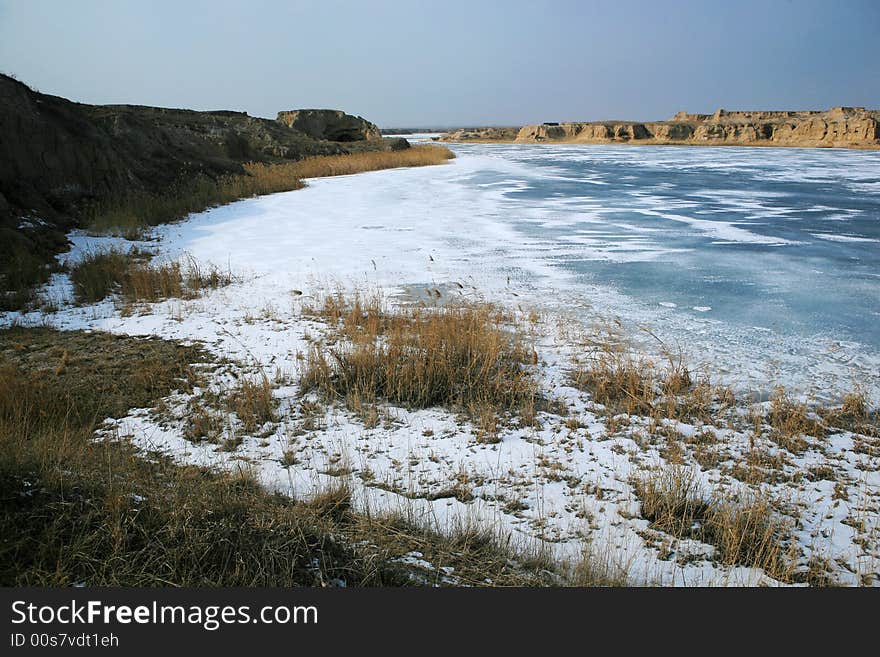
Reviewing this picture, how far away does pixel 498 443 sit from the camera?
3994 mm

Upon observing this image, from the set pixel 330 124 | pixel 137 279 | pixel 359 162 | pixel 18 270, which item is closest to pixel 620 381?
pixel 137 279

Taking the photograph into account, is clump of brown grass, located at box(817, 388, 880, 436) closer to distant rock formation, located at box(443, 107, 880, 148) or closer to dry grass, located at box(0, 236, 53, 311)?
dry grass, located at box(0, 236, 53, 311)

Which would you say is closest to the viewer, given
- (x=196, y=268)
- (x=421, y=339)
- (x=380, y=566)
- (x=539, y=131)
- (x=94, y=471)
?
(x=380, y=566)

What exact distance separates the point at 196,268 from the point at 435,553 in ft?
22.7

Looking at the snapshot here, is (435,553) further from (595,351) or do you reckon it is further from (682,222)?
(682,222)

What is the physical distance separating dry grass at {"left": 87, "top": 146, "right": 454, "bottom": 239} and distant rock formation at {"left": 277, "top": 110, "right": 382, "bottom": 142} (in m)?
21.9

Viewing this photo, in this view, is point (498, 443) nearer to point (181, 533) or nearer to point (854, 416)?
point (181, 533)

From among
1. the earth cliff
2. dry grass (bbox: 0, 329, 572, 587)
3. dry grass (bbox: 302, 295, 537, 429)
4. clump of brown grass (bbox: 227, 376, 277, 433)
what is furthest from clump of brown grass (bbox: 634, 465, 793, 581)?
the earth cliff

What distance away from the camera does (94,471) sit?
9.87 feet

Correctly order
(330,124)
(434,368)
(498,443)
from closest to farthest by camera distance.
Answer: (498,443), (434,368), (330,124)

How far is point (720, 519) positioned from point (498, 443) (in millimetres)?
1452

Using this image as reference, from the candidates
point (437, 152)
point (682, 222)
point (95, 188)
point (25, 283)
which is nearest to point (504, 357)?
point (25, 283)

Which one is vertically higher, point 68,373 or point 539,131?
point 539,131

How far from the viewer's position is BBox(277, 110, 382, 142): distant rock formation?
47.0 m
